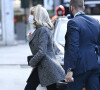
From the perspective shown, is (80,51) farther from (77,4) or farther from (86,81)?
(77,4)

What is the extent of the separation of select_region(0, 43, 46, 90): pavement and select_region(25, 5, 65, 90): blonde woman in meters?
2.12

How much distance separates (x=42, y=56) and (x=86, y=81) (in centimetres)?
98

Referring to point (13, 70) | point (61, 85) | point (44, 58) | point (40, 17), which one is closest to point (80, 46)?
point (44, 58)

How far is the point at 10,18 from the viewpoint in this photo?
16578 millimetres

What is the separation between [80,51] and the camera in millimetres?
4234

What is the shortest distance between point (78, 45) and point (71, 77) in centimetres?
39

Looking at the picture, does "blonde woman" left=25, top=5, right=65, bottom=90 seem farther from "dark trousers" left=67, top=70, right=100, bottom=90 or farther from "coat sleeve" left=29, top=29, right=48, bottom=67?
"dark trousers" left=67, top=70, right=100, bottom=90

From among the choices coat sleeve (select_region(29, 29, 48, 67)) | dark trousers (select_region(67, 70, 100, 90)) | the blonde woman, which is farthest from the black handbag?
dark trousers (select_region(67, 70, 100, 90))

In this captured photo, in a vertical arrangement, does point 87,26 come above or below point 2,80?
above

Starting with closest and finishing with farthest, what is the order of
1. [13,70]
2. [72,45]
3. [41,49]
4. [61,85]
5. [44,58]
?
[72,45] < [41,49] < [44,58] < [61,85] < [13,70]

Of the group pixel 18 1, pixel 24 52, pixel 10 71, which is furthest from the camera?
pixel 18 1

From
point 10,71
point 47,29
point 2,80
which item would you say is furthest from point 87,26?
point 10,71

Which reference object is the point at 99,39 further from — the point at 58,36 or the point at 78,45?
the point at 58,36

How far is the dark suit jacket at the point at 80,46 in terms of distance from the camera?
4.17 m
